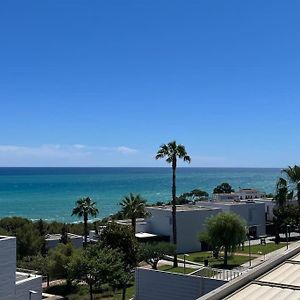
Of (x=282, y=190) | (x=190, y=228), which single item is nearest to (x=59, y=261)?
(x=190, y=228)

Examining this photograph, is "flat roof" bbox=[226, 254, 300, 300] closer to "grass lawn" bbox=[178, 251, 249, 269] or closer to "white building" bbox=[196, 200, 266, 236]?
"grass lawn" bbox=[178, 251, 249, 269]

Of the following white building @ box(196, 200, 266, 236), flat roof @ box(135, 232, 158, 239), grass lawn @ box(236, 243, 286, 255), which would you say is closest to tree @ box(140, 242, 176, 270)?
flat roof @ box(135, 232, 158, 239)

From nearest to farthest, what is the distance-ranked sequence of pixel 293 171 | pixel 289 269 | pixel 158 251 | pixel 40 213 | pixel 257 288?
1. pixel 257 288
2. pixel 289 269
3. pixel 158 251
4. pixel 293 171
5. pixel 40 213

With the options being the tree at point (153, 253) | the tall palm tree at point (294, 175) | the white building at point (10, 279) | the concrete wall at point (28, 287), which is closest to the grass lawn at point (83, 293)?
the tree at point (153, 253)

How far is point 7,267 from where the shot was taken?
24359 millimetres

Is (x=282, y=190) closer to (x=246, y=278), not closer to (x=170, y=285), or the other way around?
(x=170, y=285)

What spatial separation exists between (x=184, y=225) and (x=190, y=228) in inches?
30.8

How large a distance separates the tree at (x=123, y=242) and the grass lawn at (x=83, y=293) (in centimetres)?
246

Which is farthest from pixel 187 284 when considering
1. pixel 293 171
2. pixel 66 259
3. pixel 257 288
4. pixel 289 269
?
pixel 293 171

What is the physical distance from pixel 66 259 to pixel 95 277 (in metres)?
7.63

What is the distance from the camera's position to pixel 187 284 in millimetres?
24609

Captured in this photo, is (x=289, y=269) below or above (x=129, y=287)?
above

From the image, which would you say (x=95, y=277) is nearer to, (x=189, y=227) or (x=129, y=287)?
(x=129, y=287)

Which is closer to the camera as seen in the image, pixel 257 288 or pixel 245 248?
pixel 257 288
